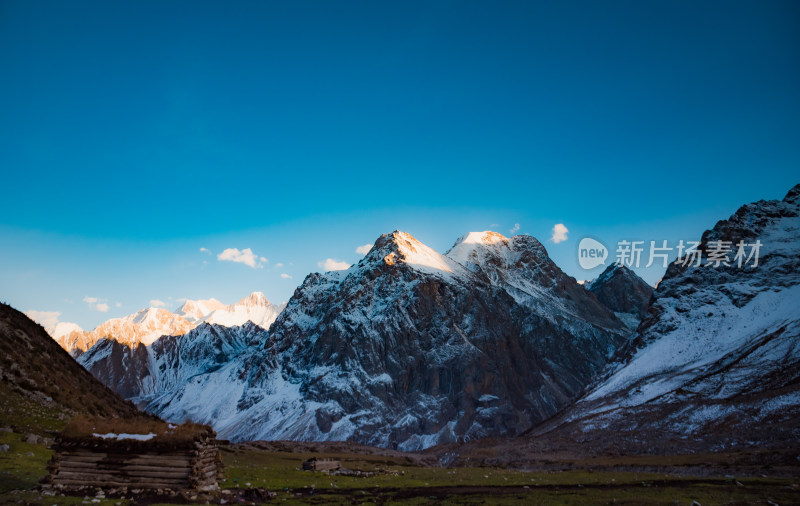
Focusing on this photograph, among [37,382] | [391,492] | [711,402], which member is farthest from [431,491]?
[711,402]

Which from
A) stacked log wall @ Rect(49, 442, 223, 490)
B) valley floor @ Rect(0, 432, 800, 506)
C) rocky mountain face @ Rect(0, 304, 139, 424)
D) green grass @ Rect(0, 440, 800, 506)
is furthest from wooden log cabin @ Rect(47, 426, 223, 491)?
rocky mountain face @ Rect(0, 304, 139, 424)

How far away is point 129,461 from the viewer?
3438 cm

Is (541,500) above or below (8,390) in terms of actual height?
below

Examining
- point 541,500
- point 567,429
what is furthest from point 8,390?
point 567,429

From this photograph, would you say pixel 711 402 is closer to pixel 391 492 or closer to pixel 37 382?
pixel 391 492

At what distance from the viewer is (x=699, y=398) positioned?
15650 centimetres

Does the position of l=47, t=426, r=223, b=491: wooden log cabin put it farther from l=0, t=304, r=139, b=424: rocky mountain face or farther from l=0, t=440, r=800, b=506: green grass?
l=0, t=304, r=139, b=424: rocky mountain face

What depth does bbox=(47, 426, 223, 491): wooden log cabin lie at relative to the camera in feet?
111

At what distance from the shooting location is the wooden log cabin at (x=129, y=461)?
1334 inches

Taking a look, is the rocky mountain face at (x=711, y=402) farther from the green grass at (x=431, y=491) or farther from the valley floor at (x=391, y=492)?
the valley floor at (x=391, y=492)

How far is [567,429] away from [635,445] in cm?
3668

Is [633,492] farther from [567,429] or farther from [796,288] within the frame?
[796,288]

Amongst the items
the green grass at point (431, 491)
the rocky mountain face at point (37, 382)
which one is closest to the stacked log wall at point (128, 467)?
the green grass at point (431, 491)

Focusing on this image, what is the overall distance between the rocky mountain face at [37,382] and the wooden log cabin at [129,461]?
17.7 metres
